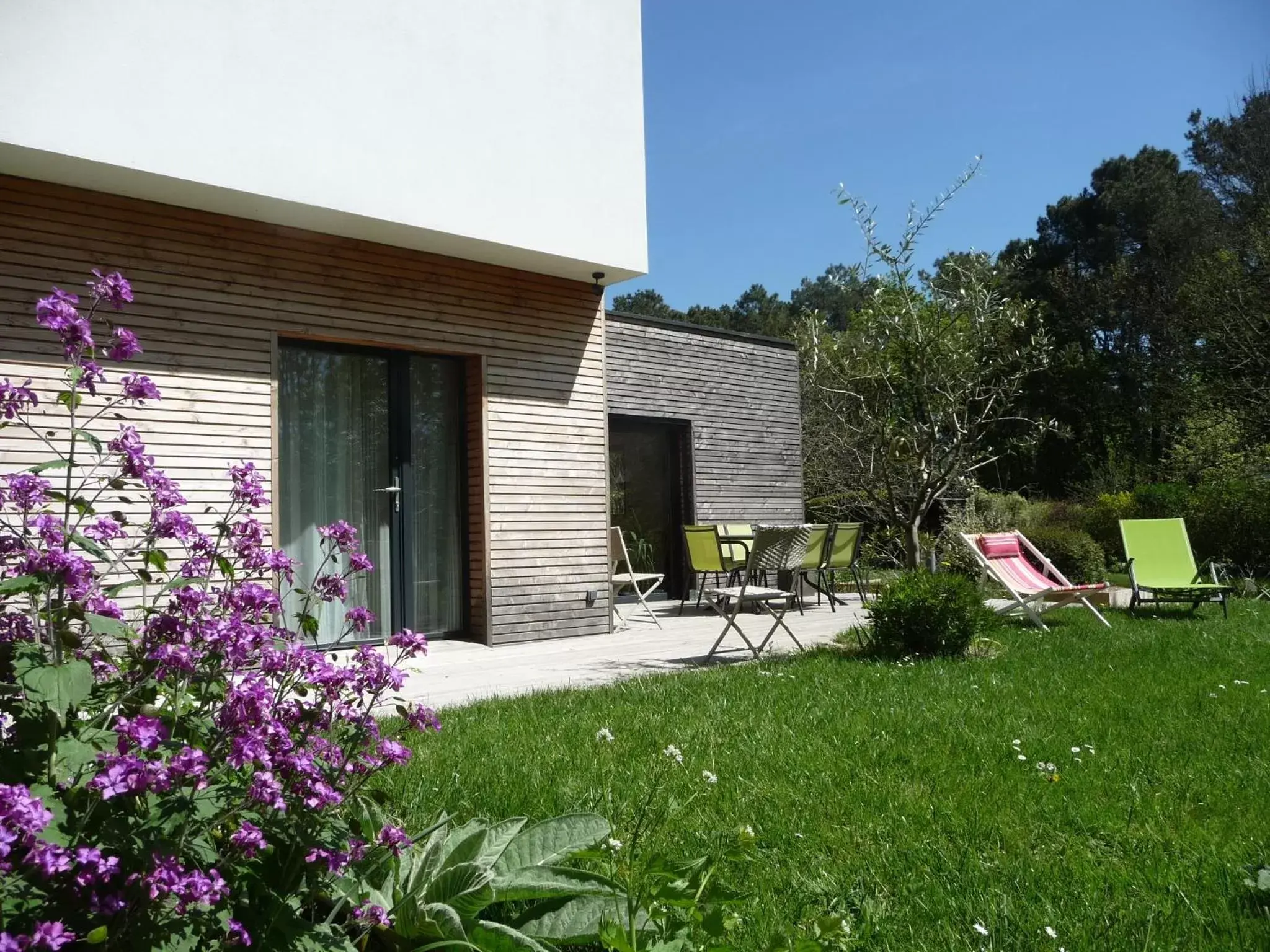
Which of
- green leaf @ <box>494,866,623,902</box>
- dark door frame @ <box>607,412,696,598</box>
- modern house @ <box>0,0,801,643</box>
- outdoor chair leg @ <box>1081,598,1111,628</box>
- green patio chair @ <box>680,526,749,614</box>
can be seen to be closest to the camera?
green leaf @ <box>494,866,623,902</box>

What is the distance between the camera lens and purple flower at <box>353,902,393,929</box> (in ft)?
5.56

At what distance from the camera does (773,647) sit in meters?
7.31

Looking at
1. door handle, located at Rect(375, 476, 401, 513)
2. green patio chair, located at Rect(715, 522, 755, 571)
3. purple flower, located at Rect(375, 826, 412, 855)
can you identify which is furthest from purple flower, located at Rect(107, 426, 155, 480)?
green patio chair, located at Rect(715, 522, 755, 571)

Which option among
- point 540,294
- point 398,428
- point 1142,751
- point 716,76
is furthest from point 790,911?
point 716,76

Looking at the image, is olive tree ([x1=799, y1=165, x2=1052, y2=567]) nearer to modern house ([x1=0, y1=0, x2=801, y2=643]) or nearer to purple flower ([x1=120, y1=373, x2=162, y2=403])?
modern house ([x1=0, y1=0, x2=801, y2=643])

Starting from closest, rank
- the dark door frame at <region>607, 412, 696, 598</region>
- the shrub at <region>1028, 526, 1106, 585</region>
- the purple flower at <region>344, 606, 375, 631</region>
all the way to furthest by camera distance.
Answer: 1. the purple flower at <region>344, 606, 375, 631</region>
2. the dark door frame at <region>607, 412, 696, 598</region>
3. the shrub at <region>1028, 526, 1106, 585</region>

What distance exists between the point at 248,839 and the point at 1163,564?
29.9ft

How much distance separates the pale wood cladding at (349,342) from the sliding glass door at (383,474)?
0.20m

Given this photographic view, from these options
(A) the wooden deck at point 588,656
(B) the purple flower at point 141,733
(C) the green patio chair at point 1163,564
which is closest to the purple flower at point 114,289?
(B) the purple flower at point 141,733

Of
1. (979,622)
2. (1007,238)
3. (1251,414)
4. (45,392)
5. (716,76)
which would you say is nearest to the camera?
(45,392)

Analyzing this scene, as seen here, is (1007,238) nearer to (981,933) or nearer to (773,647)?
(773,647)

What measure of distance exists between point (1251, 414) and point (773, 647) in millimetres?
12307

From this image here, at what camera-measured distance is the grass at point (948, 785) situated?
2268 mm

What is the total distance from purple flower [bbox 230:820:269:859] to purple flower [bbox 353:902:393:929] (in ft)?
1.03
